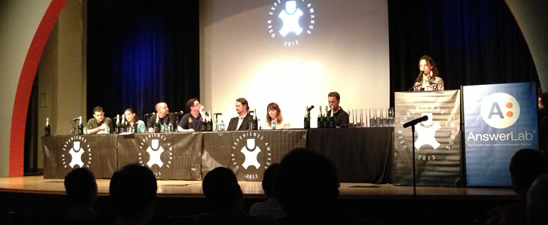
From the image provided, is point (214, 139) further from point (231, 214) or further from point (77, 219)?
point (231, 214)

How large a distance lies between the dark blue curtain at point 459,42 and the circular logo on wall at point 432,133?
2632mm

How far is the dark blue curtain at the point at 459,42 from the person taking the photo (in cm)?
762

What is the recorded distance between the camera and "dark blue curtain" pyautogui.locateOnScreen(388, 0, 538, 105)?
762 cm

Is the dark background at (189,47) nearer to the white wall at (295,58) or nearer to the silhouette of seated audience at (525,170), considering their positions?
the white wall at (295,58)

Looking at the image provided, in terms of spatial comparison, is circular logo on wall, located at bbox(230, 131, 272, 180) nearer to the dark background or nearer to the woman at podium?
the woman at podium

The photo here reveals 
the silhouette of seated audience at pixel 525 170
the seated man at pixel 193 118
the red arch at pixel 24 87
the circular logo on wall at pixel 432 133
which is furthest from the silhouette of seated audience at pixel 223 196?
the red arch at pixel 24 87

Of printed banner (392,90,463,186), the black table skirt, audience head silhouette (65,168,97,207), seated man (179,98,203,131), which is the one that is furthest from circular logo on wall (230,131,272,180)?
audience head silhouette (65,168,97,207)

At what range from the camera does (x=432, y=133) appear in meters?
5.46

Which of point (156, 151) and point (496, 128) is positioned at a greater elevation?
point (496, 128)

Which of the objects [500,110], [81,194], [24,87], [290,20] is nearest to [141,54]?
[24,87]

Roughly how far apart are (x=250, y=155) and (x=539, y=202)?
5.10 meters

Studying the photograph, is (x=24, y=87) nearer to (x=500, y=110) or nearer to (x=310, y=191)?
(x=500, y=110)

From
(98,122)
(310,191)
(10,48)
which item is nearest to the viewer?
(310,191)

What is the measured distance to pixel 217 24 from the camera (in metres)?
10.0
